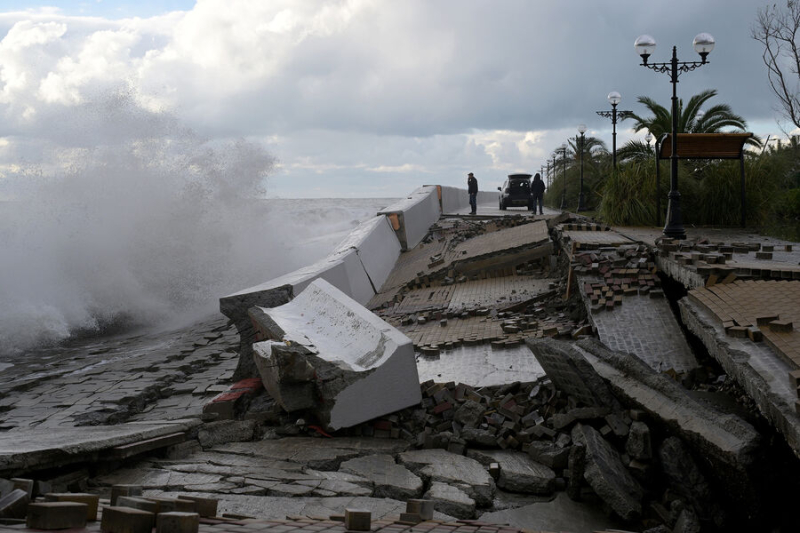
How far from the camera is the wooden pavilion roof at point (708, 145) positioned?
14.0m

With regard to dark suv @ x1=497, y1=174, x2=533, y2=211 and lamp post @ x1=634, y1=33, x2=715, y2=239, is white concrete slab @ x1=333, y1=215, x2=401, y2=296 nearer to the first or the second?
lamp post @ x1=634, y1=33, x2=715, y2=239

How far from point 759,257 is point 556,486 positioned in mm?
5012

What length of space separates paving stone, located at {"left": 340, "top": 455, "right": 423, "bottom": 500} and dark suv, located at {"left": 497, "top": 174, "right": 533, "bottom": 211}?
27.8 meters

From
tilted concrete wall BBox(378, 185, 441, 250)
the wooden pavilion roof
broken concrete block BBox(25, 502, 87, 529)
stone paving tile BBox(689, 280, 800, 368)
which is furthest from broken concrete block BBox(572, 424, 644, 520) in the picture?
tilted concrete wall BBox(378, 185, 441, 250)

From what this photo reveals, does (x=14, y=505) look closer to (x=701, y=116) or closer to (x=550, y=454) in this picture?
(x=550, y=454)

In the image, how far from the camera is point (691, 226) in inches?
595

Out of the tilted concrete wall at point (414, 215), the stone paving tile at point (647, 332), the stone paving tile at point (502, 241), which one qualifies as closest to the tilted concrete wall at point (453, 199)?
the tilted concrete wall at point (414, 215)

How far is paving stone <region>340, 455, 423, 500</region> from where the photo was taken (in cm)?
474

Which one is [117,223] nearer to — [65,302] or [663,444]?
[65,302]

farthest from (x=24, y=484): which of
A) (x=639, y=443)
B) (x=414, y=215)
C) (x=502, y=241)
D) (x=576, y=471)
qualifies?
(x=414, y=215)

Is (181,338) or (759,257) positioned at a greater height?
(759,257)

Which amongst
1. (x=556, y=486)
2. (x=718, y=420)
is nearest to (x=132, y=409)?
(x=556, y=486)

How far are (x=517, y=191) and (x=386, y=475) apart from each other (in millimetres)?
28583

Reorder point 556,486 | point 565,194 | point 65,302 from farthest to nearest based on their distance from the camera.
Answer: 1. point 565,194
2. point 65,302
3. point 556,486
